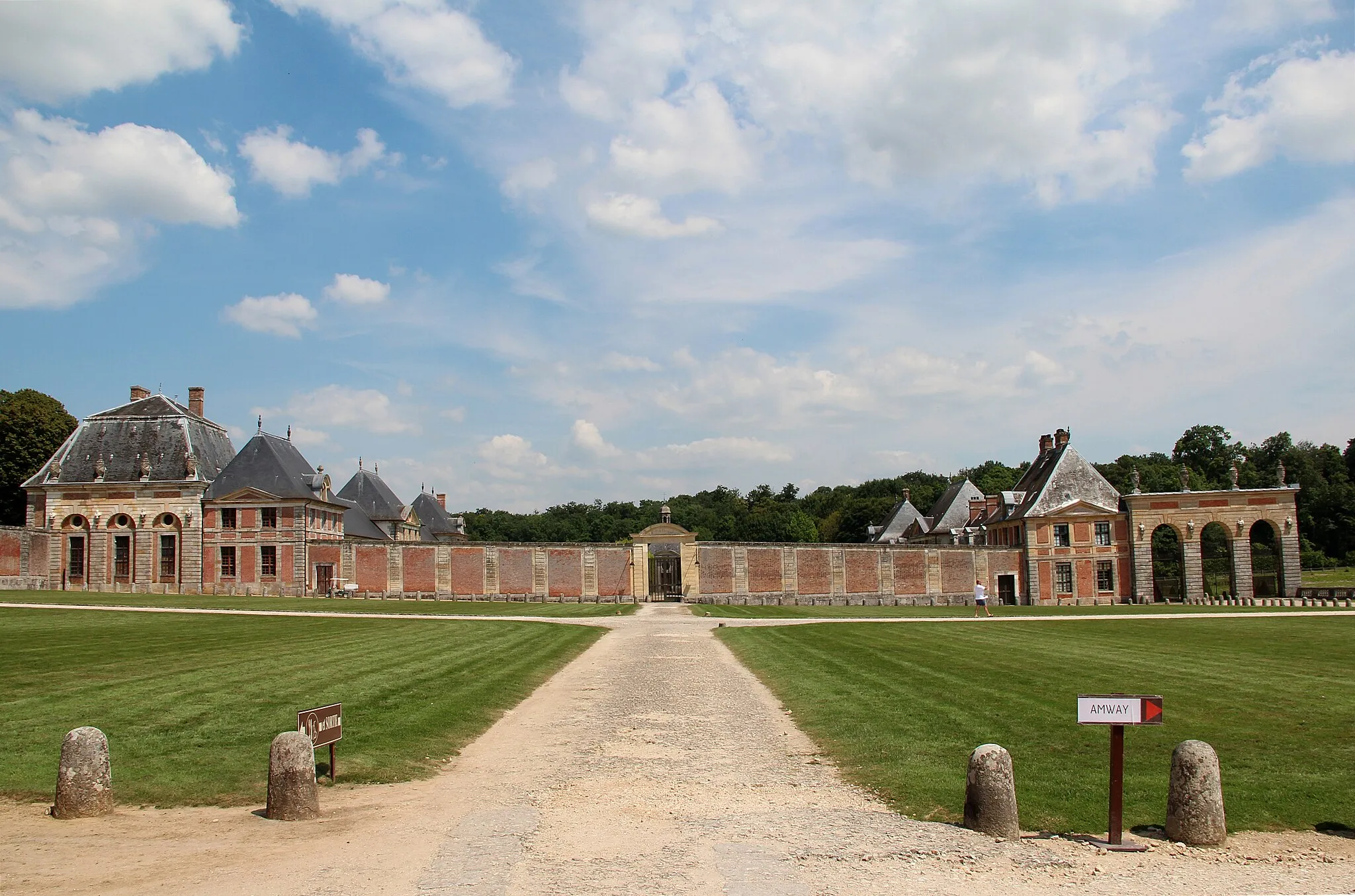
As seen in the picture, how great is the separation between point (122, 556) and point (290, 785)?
166ft

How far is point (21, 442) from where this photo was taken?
180 feet

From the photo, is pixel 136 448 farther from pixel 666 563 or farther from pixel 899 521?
pixel 899 521

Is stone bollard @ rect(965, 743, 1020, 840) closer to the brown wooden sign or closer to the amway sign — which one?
the amway sign

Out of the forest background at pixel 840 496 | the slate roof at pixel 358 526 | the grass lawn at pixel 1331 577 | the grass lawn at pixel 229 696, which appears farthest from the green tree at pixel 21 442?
the grass lawn at pixel 1331 577

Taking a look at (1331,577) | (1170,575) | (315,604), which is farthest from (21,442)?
(1331,577)

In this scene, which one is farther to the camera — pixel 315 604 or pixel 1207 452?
pixel 1207 452

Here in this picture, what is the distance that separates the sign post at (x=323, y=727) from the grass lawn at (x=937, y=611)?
94.3ft

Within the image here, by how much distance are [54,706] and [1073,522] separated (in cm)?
5323

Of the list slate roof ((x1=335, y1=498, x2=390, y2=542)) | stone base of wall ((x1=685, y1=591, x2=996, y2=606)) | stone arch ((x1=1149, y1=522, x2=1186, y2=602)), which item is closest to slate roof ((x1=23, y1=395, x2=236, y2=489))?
slate roof ((x1=335, y1=498, x2=390, y2=542))

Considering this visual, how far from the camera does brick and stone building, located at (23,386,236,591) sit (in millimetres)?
50312

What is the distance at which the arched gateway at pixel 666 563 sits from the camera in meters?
52.0

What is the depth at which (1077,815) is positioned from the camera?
786cm

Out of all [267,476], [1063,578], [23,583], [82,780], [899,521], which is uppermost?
[267,476]

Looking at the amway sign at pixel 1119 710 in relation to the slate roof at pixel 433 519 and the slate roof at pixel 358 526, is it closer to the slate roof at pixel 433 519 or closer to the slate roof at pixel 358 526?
the slate roof at pixel 358 526
